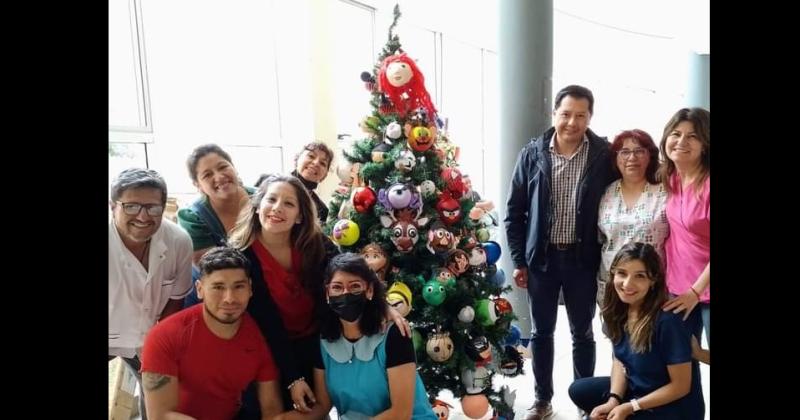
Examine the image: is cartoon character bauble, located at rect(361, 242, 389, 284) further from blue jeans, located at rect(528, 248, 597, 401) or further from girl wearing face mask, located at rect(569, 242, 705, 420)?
girl wearing face mask, located at rect(569, 242, 705, 420)

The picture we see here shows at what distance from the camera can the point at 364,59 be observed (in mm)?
5254

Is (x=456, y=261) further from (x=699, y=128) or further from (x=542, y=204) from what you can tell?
(x=699, y=128)

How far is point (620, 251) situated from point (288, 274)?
1268 millimetres

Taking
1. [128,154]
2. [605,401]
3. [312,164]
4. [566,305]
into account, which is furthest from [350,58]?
[605,401]

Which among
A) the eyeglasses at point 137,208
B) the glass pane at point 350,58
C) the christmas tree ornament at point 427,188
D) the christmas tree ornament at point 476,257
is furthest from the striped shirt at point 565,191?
the glass pane at point 350,58

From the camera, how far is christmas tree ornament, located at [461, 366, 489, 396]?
7.93 feet

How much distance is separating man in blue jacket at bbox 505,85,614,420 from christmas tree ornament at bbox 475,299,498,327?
21 centimetres

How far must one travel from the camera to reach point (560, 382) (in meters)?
3.28

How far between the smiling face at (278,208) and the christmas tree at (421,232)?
489 mm

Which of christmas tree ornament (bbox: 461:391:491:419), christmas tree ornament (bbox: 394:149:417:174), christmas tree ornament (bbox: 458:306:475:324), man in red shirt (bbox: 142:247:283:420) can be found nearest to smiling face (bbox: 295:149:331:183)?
christmas tree ornament (bbox: 394:149:417:174)

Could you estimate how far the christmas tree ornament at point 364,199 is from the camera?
2363 millimetres

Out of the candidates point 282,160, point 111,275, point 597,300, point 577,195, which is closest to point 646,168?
point 577,195
